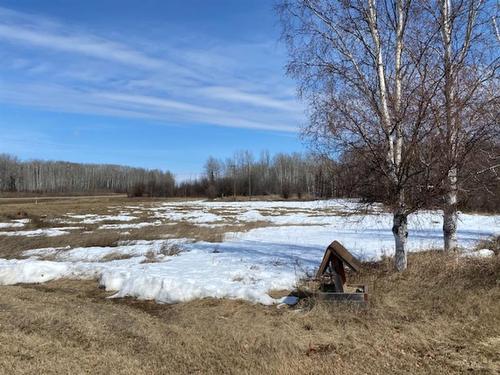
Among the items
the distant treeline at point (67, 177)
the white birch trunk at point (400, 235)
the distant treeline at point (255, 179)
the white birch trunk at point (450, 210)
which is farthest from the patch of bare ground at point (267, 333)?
the distant treeline at point (67, 177)

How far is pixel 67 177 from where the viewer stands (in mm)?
174625

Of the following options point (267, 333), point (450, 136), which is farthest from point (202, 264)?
point (450, 136)

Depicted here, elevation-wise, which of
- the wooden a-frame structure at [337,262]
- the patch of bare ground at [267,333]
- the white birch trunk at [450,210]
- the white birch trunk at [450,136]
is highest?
the white birch trunk at [450,136]

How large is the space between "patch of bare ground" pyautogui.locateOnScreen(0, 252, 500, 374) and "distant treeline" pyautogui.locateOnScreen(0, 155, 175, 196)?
471ft

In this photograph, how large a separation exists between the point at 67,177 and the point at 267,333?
181 meters

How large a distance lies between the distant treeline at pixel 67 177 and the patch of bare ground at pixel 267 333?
143503mm

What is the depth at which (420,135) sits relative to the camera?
30.0 ft

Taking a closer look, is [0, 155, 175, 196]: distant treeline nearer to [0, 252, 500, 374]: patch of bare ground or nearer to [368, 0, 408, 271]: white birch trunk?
[368, 0, 408, 271]: white birch trunk

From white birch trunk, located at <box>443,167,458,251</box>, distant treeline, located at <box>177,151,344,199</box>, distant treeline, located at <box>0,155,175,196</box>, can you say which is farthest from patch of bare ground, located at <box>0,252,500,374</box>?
distant treeline, located at <box>0,155,175,196</box>

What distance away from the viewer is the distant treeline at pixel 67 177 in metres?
160

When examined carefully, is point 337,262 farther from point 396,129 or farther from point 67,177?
point 67,177

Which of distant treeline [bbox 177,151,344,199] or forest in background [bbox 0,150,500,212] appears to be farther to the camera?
distant treeline [bbox 177,151,344,199]

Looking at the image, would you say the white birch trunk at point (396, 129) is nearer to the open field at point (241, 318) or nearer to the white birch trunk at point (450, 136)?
the open field at point (241, 318)

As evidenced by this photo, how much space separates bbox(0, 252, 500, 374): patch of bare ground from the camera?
5.23m
